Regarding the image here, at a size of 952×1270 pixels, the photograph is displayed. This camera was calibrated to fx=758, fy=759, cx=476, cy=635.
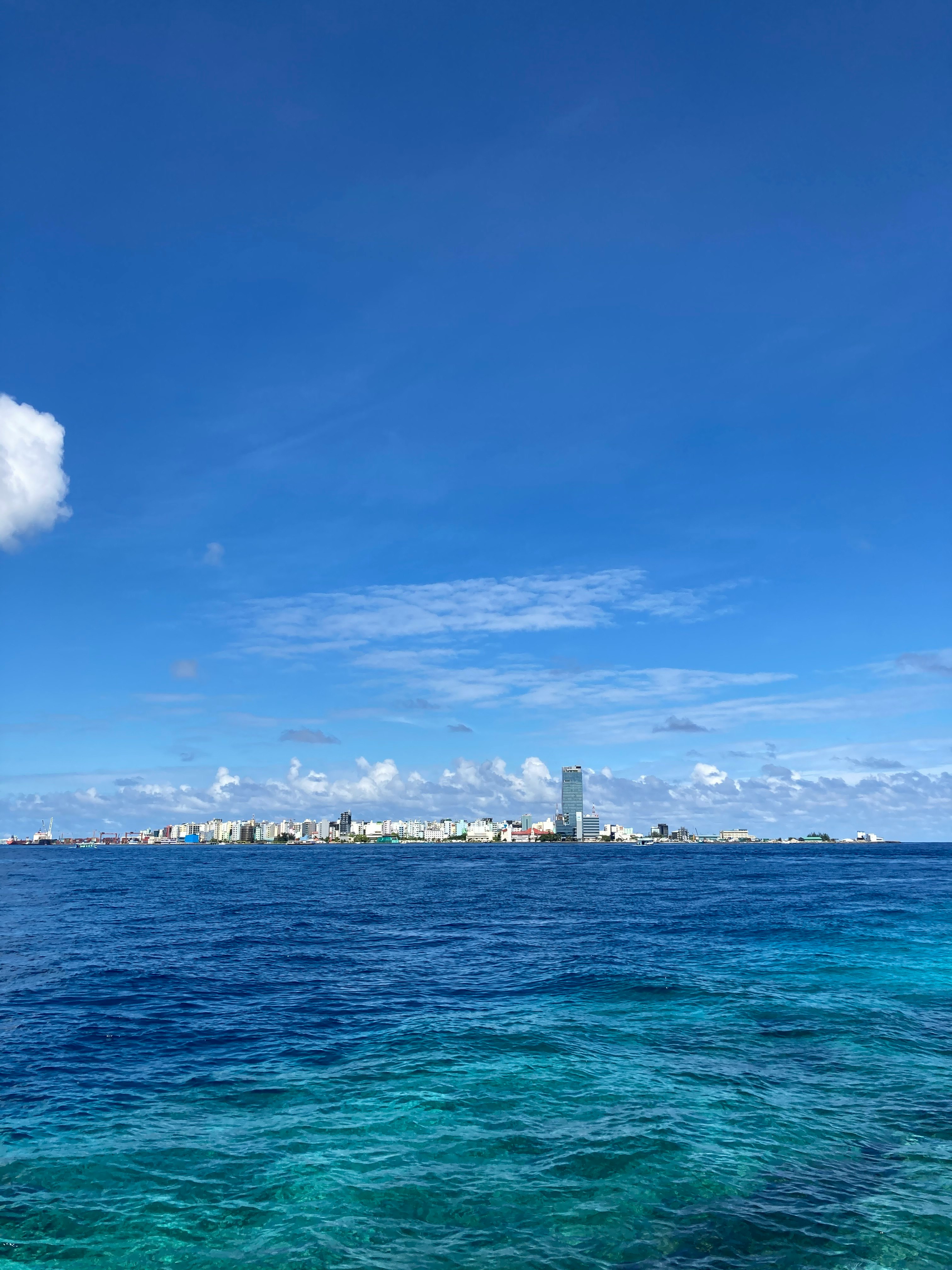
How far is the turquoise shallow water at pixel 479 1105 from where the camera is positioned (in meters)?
16.8

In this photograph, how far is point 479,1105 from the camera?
23.8m

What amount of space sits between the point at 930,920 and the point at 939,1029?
4171cm

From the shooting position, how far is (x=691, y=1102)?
78.1ft

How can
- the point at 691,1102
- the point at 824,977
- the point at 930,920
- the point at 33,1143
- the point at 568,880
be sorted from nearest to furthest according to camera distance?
the point at 33,1143 < the point at 691,1102 < the point at 824,977 < the point at 930,920 < the point at 568,880

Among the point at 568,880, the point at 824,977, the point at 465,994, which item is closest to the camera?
the point at 465,994

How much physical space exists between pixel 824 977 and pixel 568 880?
309ft

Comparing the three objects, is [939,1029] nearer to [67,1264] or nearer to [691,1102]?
[691,1102]

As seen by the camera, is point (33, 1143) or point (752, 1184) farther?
point (33, 1143)

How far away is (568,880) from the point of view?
440 feet

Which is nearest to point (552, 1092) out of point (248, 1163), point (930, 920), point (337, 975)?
point (248, 1163)

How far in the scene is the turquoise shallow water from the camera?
16.8 metres

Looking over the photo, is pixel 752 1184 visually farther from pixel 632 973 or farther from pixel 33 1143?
pixel 632 973

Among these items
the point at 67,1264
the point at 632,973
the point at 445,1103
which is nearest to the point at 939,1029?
the point at 632,973

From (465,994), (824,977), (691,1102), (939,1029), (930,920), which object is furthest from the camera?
(930,920)
